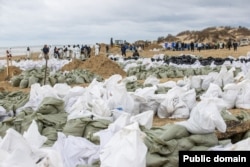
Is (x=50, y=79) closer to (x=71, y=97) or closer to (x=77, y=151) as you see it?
(x=71, y=97)

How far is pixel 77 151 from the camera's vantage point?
434 centimetres

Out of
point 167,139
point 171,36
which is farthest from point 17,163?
point 171,36

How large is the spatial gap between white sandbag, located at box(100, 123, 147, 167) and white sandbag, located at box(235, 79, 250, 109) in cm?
447

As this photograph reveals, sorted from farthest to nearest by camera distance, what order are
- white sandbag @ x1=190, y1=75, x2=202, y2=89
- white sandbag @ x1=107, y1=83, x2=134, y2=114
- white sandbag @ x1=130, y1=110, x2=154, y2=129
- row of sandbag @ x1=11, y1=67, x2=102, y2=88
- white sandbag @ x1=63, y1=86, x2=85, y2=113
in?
row of sandbag @ x1=11, y1=67, x2=102, y2=88 < white sandbag @ x1=190, y1=75, x2=202, y2=89 < white sandbag @ x1=63, y1=86, x2=85, y2=113 < white sandbag @ x1=107, y1=83, x2=134, y2=114 < white sandbag @ x1=130, y1=110, x2=154, y2=129

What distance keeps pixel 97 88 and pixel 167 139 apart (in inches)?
111

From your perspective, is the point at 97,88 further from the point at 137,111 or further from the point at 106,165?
the point at 106,165

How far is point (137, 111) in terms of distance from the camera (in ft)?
22.7

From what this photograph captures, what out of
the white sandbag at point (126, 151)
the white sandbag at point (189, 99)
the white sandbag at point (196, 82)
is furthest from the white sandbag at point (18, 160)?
the white sandbag at point (196, 82)

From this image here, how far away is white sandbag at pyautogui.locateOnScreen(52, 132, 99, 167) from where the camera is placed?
4250 millimetres

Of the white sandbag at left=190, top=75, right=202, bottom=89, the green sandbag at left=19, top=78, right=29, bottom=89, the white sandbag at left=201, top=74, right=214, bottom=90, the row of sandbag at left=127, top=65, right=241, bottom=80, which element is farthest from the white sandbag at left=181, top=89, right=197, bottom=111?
the green sandbag at left=19, top=78, right=29, bottom=89

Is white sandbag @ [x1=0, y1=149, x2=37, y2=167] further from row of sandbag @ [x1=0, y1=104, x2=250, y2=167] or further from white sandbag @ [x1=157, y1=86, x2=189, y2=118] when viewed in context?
white sandbag @ [x1=157, y1=86, x2=189, y2=118]

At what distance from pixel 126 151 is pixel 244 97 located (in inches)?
187

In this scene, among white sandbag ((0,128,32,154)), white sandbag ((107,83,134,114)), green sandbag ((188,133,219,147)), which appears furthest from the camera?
white sandbag ((107,83,134,114))

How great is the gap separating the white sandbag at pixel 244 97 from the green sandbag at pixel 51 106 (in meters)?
3.14
